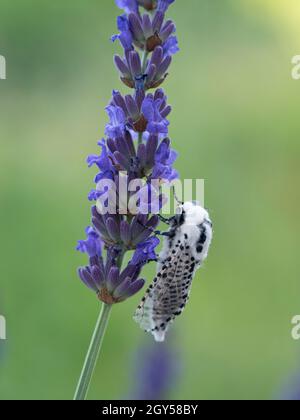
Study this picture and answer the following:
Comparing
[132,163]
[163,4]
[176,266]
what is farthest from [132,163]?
[163,4]

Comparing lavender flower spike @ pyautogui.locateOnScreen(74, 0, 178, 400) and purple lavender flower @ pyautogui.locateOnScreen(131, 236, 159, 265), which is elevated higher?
lavender flower spike @ pyautogui.locateOnScreen(74, 0, 178, 400)

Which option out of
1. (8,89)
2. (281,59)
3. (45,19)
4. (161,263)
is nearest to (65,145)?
(8,89)

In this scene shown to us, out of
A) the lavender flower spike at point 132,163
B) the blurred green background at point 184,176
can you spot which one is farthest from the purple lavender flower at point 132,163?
the blurred green background at point 184,176

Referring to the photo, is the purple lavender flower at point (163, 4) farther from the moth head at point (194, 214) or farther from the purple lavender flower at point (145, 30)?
the moth head at point (194, 214)

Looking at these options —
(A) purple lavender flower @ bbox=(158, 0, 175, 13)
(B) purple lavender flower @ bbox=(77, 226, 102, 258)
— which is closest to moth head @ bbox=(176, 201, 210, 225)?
(B) purple lavender flower @ bbox=(77, 226, 102, 258)

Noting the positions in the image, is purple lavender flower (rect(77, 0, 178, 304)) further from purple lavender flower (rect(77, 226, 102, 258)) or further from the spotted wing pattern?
the spotted wing pattern

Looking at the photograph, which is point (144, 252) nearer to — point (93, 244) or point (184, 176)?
point (93, 244)
